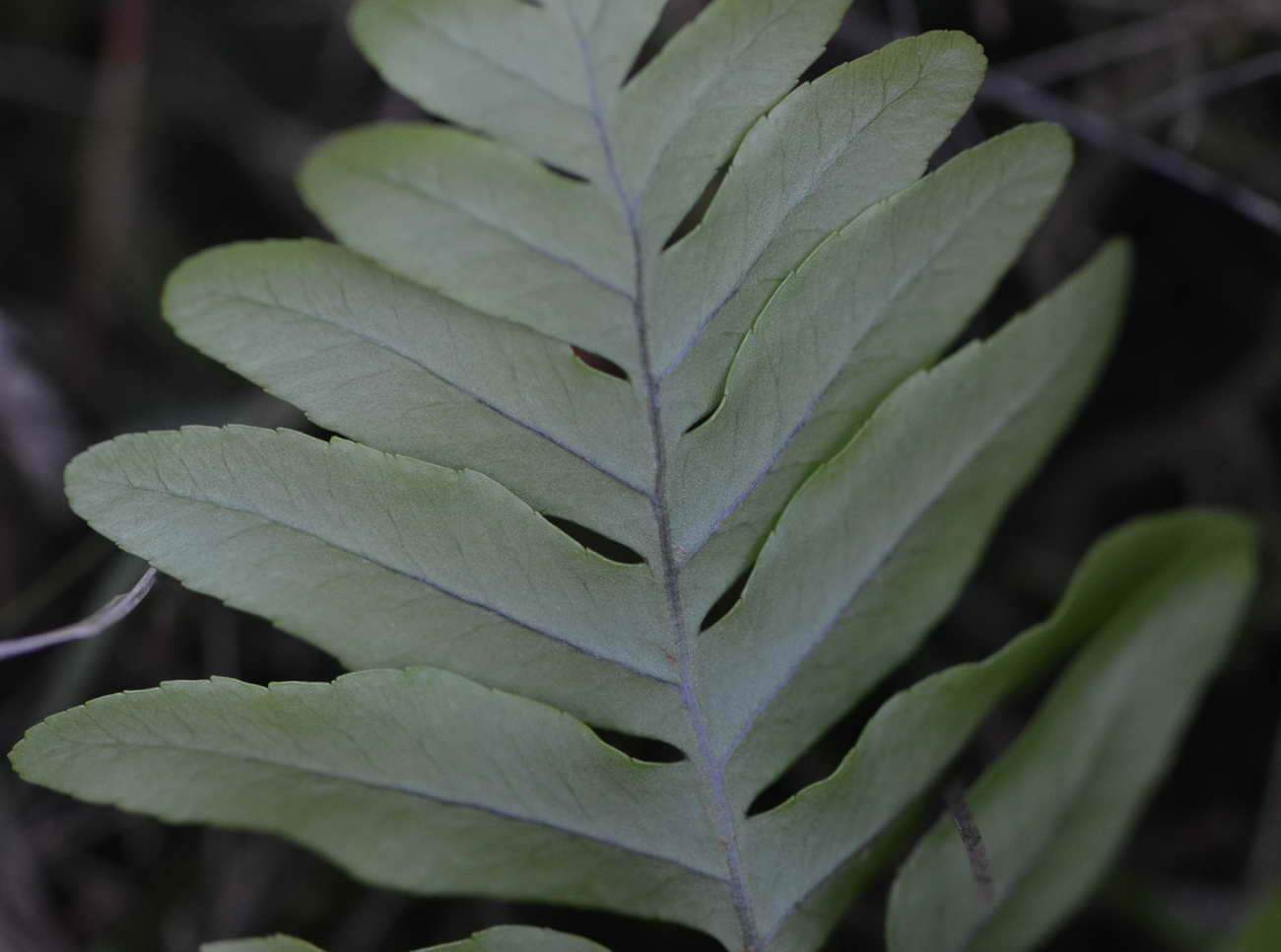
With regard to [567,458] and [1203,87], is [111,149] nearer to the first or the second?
[567,458]

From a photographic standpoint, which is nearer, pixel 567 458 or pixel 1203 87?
pixel 567 458

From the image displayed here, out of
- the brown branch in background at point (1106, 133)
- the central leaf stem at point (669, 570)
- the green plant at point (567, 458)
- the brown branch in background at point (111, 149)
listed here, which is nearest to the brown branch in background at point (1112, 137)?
the brown branch in background at point (1106, 133)

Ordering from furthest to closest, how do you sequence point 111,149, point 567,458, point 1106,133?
1. point 111,149
2. point 1106,133
3. point 567,458

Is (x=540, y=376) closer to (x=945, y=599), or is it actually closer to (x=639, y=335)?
(x=639, y=335)

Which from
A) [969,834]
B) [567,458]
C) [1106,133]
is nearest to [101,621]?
[567,458]

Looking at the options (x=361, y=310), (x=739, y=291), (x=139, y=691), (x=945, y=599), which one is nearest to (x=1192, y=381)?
(x=945, y=599)

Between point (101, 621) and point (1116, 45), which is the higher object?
point (1116, 45)

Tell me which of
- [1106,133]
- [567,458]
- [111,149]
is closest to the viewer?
[567,458]
